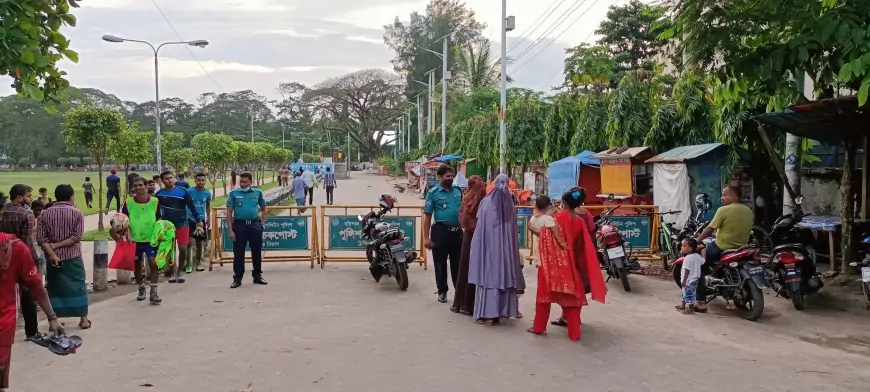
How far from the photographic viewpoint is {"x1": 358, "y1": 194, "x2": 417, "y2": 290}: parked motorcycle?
914cm

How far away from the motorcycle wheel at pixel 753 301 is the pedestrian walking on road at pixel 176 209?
23.7 feet

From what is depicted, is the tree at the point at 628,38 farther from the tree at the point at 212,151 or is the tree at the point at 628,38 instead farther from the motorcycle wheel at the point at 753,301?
the motorcycle wheel at the point at 753,301

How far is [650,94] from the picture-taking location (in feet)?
60.6

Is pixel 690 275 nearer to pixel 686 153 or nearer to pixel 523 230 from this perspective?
pixel 523 230

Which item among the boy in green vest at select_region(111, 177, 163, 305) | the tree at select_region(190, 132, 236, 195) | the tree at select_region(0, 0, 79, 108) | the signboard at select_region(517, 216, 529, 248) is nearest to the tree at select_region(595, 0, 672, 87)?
the tree at select_region(190, 132, 236, 195)

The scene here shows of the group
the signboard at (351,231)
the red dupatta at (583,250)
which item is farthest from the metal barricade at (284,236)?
the red dupatta at (583,250)

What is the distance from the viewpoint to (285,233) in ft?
37.3

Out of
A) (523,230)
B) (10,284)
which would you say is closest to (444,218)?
(10,284)

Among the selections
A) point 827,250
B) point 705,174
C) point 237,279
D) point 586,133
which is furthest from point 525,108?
point 237,279

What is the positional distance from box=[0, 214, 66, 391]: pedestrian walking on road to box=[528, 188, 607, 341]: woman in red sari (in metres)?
4.09

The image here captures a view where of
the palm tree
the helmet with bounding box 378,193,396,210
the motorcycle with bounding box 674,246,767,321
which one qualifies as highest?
the palm tree

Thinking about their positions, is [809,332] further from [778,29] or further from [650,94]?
[650,94]

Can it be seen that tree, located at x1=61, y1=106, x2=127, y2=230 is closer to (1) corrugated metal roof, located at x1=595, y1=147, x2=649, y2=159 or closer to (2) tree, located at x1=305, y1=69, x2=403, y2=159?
(1) corrugated metal roof, located at x1=595, y1=147, x2=649, y2=159

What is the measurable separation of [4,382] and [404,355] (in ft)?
9.72
